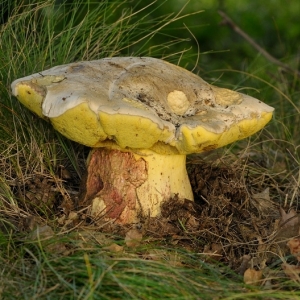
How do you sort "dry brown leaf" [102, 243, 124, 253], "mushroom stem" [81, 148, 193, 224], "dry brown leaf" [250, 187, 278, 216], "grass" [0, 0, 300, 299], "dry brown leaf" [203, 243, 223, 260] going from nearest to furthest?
"grass" [0, 0, 300, 299] < "dry brown leaf" [102, 243, 124, 253] < "dry brown leaf" [203, 243, 223, 260] < "mushroom stem" [81, 148, 193, 224] < "dry brown leaf" [250, 187, 278, 216]

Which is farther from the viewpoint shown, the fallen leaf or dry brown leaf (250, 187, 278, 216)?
dry brown leaf (250, 187, 278, 216)

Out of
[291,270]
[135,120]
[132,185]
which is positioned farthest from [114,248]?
[291,270]

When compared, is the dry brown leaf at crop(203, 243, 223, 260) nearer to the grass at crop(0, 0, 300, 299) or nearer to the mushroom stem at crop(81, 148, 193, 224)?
the grass at crop(0, 0, 300, 299)

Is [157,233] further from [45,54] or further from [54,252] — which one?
[45,54]

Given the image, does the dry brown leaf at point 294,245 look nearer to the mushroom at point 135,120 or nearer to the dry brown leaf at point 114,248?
the mushroom at point 135,120

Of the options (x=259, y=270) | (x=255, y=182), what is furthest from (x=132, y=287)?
(x=255, y=182)

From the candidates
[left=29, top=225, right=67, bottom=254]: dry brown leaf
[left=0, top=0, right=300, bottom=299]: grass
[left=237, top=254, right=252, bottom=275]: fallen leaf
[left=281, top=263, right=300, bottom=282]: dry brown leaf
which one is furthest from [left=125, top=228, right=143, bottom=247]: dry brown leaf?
[left=281, top=263, right=300, bottom=282]: dry brown leaf
